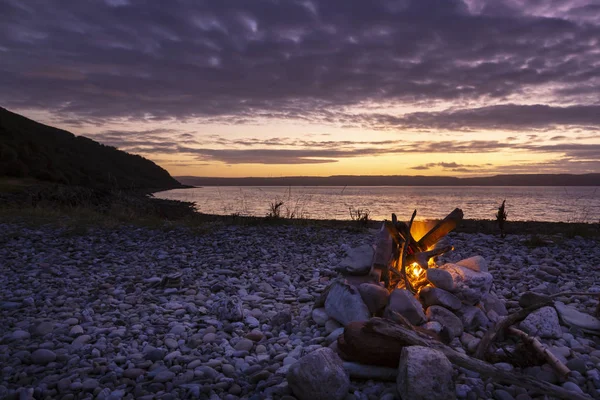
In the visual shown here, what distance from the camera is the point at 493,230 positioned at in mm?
12719

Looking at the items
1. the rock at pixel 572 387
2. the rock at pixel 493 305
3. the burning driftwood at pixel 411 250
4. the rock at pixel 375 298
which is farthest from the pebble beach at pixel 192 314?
the burning driftwood at pixel 411 250

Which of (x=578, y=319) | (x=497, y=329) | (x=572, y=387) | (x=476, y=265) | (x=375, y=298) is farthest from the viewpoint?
(x=476, y=265)

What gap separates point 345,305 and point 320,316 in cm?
39

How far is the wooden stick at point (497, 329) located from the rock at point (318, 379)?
1441mm

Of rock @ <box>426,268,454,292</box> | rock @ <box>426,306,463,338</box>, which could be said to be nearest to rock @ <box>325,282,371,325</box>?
rock @ <box>426,306,463,338</box>

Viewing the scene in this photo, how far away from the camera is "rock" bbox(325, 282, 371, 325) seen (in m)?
4.35

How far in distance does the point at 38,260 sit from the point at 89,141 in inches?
3540

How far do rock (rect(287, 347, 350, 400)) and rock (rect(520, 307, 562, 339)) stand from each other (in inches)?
89.0

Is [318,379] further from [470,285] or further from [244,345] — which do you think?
[470,285]

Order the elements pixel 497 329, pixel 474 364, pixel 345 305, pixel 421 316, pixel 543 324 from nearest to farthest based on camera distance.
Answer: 1. pixel 474 364
2. pixel 497 329
3. pixel 543 324
4. pixel 421 316
5. pixel 345 305

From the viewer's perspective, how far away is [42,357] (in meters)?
3.53

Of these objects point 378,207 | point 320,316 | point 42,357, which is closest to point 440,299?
point 320,316

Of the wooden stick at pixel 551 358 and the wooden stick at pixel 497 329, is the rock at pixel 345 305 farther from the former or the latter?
the wooden stick at pixel 551 358

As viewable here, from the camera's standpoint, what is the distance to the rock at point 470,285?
4574mm
